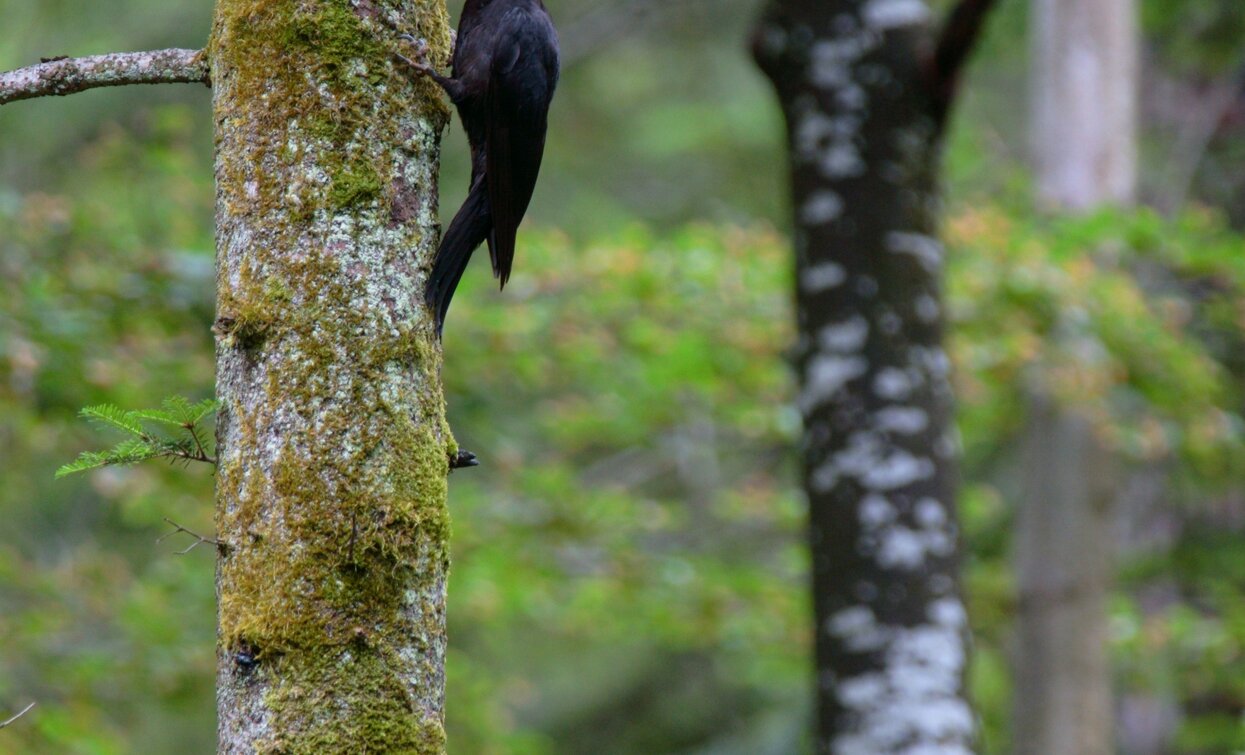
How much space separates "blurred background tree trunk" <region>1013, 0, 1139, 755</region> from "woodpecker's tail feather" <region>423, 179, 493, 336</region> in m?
5.43

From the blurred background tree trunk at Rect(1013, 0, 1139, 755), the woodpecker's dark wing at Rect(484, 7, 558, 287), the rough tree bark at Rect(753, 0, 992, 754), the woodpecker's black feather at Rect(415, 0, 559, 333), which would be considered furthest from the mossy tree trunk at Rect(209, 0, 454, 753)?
the blurred background tree trunk at Rect(1013, 0, 1139, 755)

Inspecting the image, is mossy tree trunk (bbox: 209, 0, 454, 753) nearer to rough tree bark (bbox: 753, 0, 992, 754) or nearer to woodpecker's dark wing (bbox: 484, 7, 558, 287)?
woodpecker's dark wing (bbox: 484, 7, 558, 287)

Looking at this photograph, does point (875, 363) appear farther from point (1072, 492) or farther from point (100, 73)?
point (1072, 492)

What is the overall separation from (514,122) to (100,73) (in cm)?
109

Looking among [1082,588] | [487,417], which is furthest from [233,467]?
[1082,588]

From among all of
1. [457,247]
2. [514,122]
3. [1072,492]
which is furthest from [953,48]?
[1072,492]

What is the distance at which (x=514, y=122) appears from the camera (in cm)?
285

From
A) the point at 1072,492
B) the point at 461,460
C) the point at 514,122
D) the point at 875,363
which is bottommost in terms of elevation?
the point at 1072,492

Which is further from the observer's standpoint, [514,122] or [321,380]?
[514,122]

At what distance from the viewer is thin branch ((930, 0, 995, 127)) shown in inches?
148

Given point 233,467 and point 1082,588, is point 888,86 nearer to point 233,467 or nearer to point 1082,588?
point 233,467

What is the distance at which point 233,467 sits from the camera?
72.4 inches

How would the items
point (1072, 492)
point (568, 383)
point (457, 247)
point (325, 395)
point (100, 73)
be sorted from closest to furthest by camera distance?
point (325, 395)
point (100, 73)
point (457, 247)
point (568, 383)
point (1072, 492)

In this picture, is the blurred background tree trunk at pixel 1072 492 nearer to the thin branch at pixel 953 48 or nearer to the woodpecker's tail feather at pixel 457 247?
the thin branch at pixel 953 48
